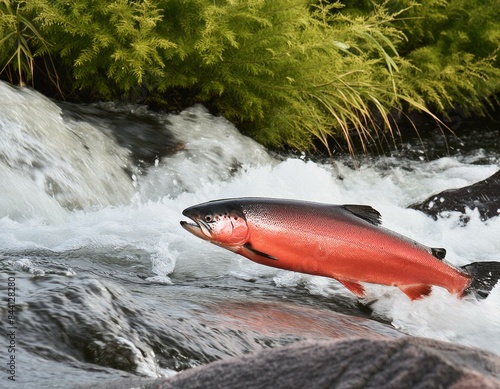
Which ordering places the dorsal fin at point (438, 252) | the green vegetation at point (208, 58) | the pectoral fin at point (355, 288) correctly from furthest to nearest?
the green vegetation at point (208, 58) → the dorsal fin at point (438, 252) → the pectoral fin at point (355, 288)

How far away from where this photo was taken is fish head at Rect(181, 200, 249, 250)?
276 cm

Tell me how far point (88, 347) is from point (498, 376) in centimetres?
102

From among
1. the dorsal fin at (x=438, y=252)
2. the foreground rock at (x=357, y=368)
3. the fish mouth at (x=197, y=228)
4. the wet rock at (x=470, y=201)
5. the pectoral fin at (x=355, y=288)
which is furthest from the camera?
the wet rock at (x=470, y=201)

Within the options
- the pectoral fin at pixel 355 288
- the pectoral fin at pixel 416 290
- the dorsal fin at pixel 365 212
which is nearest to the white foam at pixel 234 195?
the pectoral fin at pixel 416 290

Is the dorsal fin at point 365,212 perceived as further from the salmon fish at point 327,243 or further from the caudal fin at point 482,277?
the caudal fin at point 482,277

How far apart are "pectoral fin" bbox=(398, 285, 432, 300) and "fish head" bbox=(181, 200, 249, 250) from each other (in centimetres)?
64

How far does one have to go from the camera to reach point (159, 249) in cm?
351

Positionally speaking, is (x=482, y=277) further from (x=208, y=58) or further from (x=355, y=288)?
(x=208, y=58)

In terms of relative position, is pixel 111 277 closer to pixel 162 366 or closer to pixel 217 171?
pixel 162 366

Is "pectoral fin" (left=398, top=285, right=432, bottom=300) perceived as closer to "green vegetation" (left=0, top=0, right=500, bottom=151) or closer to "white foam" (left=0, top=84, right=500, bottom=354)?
"white foam" (left=0, top=84, right=500, bottom=354)

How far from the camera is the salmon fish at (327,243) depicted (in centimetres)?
279

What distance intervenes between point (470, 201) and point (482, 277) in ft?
5.48

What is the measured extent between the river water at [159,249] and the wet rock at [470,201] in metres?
0.09

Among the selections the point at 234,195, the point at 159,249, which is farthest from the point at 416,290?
the point at 234,195
